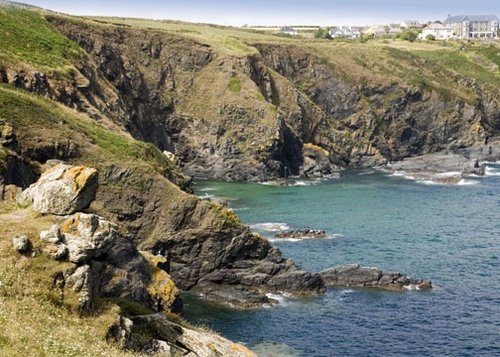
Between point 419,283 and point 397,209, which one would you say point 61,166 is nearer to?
point 419,283

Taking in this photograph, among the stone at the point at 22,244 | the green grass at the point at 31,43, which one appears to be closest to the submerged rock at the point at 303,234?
the green grass at the point at 31,43

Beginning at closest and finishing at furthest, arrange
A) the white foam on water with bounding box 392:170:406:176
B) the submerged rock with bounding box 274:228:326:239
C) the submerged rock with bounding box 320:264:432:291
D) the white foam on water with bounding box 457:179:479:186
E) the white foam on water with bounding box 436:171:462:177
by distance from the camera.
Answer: the submerged rock with bounding box 320:264:432:291, the submerged rock with bounding box 274:228:326:239, the white foam on water with bounding box 457:179:479:186, the white foam on water with bounding box 436:171:462:177, the white foam on water with bounding box 392:170:406:176

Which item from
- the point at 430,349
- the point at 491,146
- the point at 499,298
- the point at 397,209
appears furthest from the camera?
the point at 491,146

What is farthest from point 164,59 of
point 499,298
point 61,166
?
point 61,166

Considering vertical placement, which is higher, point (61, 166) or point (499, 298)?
point (61, 166)

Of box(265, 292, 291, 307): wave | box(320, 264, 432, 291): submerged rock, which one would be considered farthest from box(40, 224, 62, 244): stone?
box(320, 264, 432, 291): submerged rock

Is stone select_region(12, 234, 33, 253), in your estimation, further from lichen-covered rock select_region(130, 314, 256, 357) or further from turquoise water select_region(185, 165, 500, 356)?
turquoise water select_region(185, 165, 500, 356)

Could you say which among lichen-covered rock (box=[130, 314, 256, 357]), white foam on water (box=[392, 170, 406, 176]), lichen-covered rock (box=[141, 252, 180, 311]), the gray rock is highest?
the gray rock

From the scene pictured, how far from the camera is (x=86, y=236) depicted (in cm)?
3103

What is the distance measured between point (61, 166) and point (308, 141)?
127261 mm

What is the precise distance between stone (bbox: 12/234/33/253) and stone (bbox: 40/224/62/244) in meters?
0.69

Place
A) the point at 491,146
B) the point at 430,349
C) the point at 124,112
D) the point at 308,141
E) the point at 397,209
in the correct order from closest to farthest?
the point at 430,349
the point at 397,209
the point at 124,112
the point at 308,141
the point at 491,146

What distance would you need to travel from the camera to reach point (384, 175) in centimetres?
14662

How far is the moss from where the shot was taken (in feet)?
509
